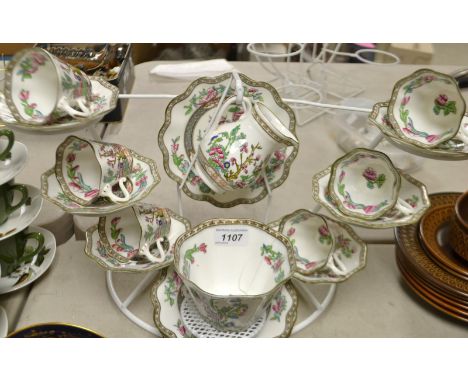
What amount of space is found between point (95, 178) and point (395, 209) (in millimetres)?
554

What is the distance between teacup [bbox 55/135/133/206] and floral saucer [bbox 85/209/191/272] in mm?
89

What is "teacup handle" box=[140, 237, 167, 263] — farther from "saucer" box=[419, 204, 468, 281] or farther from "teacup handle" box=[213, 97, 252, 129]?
"saucer" box=[419, 204, 468, 281]

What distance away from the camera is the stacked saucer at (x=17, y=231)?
33.7 inches

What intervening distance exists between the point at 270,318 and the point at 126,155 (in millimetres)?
403

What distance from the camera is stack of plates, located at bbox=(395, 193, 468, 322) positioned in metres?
0.82

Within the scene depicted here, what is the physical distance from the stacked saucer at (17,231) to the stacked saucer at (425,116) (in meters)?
0.67

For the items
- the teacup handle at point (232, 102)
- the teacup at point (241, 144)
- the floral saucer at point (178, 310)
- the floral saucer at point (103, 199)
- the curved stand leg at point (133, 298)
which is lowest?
the curved stand leg at point (133, 298)

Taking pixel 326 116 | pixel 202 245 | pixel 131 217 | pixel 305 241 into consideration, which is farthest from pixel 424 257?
pixel 326 116

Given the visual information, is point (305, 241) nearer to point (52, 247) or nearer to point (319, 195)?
point (319, 195)

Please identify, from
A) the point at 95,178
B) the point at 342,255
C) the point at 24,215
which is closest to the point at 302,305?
the point at 342,255

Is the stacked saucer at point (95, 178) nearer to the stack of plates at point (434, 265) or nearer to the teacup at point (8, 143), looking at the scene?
the teacup at point (8, 143)

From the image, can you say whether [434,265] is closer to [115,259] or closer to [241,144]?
[241,144]

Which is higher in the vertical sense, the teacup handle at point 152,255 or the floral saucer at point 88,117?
the floral saucer at point 88,117

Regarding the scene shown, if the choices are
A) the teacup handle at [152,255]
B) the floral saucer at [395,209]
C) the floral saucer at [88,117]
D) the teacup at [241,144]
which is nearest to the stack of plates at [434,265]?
the floral saucer at [395,209]
